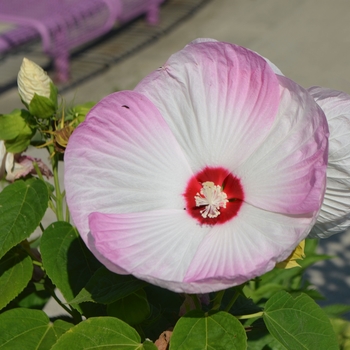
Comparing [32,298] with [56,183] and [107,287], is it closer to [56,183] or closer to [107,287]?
[56,183]

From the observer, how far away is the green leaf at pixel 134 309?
2.89 feet

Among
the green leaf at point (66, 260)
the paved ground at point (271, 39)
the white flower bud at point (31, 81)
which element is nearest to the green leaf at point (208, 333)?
the green leaf at point (66, 260)

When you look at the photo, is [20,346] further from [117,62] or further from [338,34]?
[338,34]

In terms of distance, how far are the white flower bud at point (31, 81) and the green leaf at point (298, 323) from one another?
1.54 ft

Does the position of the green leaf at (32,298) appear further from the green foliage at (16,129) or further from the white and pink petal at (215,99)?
the white and pink petal at (215,99)

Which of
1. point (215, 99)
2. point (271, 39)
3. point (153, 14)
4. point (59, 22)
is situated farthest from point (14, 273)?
point (153, 14)

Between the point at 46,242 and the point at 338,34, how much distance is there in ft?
14.2

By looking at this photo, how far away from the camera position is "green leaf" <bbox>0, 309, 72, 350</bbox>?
922 millimetres

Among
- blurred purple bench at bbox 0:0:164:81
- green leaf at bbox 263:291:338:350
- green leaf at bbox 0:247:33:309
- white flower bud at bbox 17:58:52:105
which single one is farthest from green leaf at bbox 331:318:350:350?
blurred purple bench at bbox 0:0:164:81

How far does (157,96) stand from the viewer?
812mm

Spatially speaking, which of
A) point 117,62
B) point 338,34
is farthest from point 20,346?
point 338,34

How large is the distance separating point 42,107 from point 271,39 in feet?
13.2

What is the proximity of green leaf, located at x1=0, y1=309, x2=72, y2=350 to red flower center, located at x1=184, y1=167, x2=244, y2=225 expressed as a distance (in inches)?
11.7

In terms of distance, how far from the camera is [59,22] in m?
4.17
